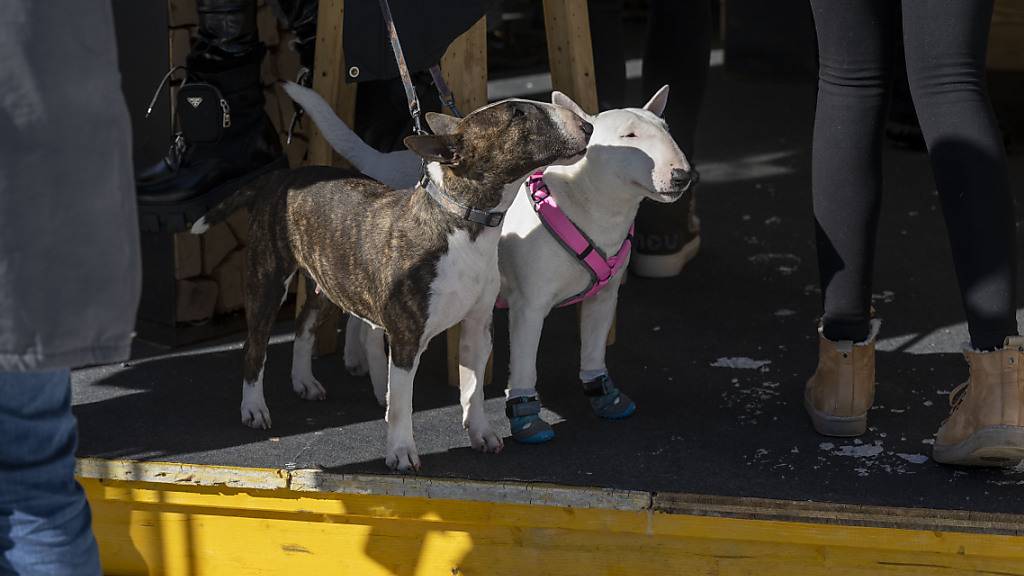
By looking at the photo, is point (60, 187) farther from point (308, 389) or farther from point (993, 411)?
point (993, 411)

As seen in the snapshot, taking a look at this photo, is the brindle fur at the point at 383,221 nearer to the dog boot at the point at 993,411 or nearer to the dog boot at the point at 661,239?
the dog boot at the point at 993,411

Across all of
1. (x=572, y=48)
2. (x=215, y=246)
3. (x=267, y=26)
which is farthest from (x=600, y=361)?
(x=267, y=26)

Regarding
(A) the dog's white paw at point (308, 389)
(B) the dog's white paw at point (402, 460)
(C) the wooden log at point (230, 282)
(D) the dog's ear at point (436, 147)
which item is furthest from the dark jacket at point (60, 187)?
(C) the wooden log at point (230, 282)

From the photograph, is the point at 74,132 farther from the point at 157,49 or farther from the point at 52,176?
the point at 157,49

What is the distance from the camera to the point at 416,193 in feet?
7.58

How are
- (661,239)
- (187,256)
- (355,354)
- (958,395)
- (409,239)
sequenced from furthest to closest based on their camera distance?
1. (661,239)
2. (187,256)
3. (355,354)
4. (958,395)
5. (409,239)

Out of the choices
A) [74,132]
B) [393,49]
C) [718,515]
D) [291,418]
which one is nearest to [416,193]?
[393,49]

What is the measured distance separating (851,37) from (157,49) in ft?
5.11

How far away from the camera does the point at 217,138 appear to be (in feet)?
9.02

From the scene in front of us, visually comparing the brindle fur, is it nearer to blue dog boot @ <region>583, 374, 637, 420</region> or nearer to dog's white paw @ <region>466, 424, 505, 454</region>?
dog's white paw @ <region>466, 424, 505, 454</region>

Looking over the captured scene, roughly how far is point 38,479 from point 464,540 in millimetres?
843

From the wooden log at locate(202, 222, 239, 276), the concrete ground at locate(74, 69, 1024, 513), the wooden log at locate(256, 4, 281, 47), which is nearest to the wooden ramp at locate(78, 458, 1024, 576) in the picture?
the concrete ground at locate(74, 69, 1024, 513)

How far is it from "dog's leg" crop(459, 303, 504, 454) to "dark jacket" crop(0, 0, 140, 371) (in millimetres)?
970

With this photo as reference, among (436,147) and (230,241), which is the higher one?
(436,147)
